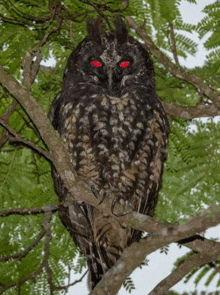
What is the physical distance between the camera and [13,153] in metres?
4.00

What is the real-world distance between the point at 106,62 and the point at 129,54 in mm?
227

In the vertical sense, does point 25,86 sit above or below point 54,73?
below

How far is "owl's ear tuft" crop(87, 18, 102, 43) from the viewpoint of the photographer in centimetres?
368

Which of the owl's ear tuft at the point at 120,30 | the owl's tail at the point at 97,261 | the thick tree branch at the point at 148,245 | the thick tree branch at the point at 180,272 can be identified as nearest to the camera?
the thick tree branch at the point at 148,245

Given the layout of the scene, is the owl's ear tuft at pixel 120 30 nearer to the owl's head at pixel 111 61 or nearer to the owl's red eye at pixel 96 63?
the owl's head at pixel 111 61

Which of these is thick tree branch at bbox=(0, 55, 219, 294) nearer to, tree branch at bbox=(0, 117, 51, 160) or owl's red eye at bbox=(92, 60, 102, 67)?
tree branch at bbox=(0, 117, 51, 160)

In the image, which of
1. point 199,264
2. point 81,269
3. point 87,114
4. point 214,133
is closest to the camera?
point 199,264

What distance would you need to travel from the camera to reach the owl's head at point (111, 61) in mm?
3689

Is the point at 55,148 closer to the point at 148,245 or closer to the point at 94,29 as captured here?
the point at 148,245

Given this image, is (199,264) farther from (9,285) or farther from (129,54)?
(129,54)

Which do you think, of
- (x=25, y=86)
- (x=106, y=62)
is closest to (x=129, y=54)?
(x=106, y=62)

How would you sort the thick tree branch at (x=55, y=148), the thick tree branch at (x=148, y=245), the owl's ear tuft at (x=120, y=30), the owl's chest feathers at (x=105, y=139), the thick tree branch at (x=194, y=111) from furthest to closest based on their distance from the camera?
the thick tree branch at (x=194, y=111), the owl's ear tuft at (x=120, y=30), the owl's chest feathers at (x=105, y=139), the thick tree branch at (x=55, y=148), the thick tree branch at (x=148, y=245)

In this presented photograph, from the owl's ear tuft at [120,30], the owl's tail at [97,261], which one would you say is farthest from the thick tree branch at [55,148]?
the owl's ear tuft at [120,30]

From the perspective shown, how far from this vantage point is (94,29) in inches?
145
